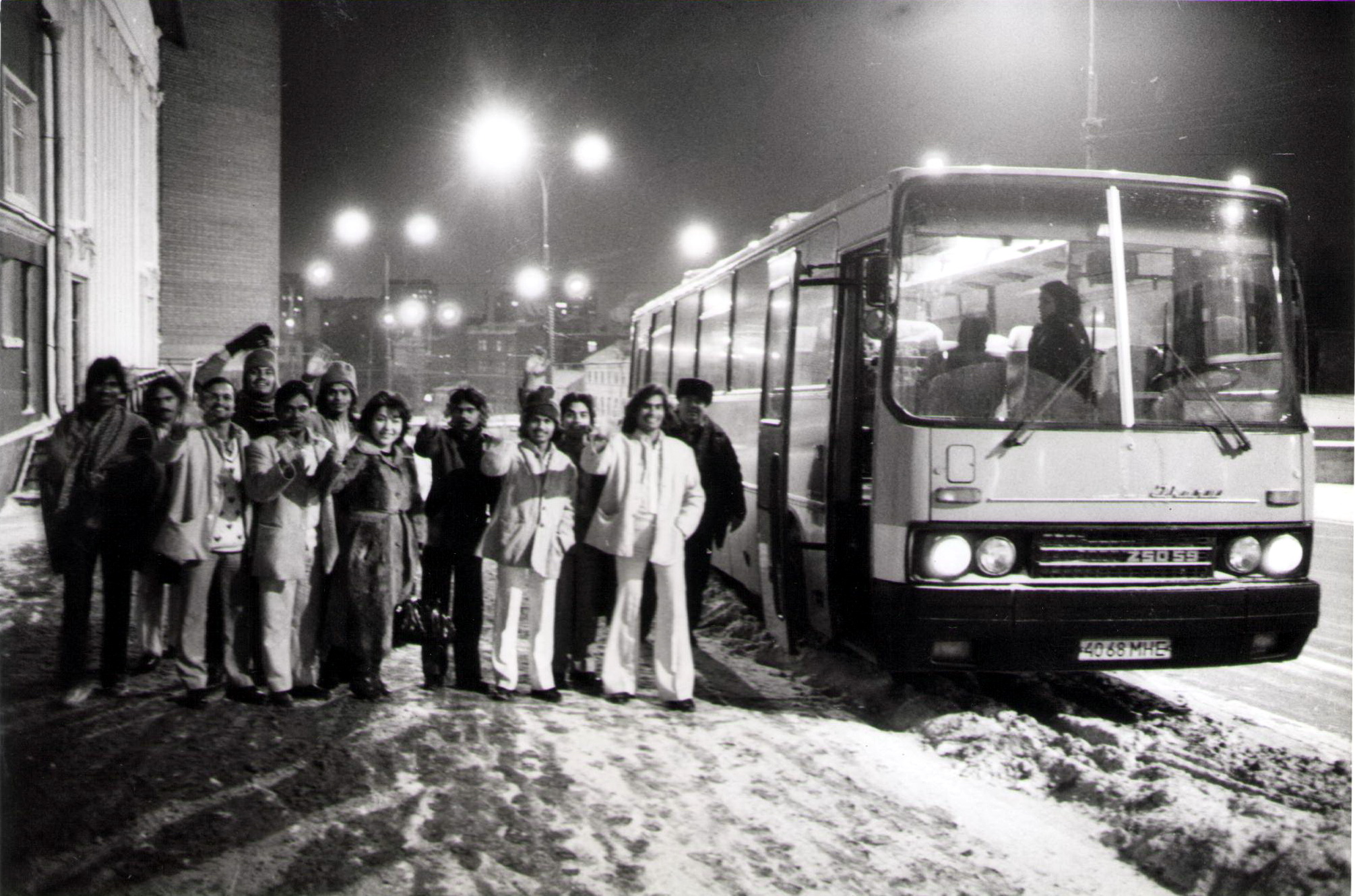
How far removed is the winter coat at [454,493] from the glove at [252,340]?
108 centimetres

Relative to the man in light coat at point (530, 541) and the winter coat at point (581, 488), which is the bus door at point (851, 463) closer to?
the winter coat at point (581, 488)

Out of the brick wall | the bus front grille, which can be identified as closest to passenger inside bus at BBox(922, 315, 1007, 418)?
the bus front grille

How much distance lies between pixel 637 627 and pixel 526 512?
0.98 metres

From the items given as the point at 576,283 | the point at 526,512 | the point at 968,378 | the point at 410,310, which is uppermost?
the point at 576,283

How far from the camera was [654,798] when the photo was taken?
4.58m

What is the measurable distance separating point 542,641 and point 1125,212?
4118 millimetres

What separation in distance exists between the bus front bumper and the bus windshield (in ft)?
3.01

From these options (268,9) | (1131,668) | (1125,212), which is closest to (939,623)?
(1131,668)

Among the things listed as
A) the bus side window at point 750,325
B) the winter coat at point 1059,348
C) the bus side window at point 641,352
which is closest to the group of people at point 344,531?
the winter coat at point 1059,348

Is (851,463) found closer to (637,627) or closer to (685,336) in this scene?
(637,627)

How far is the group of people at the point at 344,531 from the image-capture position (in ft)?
17.7

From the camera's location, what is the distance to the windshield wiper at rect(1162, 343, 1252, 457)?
5711 mm

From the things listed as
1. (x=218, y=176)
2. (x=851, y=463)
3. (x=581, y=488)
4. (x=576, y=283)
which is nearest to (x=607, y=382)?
(x=576, y=283)

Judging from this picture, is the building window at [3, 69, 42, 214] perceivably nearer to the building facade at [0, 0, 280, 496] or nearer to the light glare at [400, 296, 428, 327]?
the building facade at [0, 0, 280, 496]
